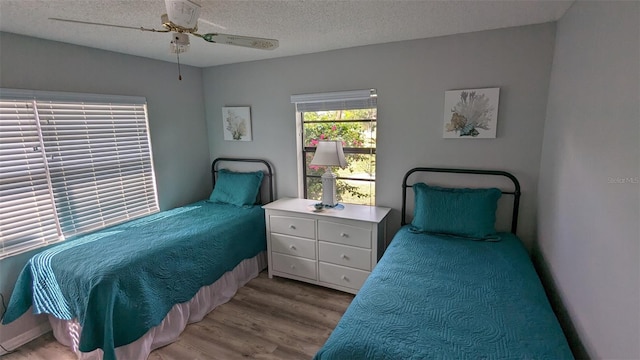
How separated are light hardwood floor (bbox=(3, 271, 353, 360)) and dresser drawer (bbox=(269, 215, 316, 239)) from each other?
53cm

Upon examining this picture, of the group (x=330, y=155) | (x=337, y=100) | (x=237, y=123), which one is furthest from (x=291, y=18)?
(x=237, y=123)

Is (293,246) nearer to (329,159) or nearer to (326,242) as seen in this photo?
(326,242)

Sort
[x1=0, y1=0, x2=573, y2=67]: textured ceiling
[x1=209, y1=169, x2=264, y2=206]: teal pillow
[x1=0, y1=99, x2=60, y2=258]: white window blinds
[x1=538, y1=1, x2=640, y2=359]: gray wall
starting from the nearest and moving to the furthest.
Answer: [x1=538, y1=1, x2=640, y2=359]: gray wall
[x1=0, y1=0, x2=573, y2=67]: textured ceiling
[x1=0, y1=99, x2=60, y2=258]: white window blinds
[x1=209, y1=169, x2=264, y2=206]: teal pillow

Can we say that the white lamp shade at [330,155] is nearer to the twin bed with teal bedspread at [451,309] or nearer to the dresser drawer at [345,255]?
the dresser drawer at [345,255]

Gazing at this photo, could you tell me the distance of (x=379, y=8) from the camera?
189 centimetres

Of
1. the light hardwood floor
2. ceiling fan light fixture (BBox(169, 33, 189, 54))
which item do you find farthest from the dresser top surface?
ceiling fan light fixture (BBox(169, 33, 189, 54))

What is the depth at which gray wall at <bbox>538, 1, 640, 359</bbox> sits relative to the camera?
1.08 metres

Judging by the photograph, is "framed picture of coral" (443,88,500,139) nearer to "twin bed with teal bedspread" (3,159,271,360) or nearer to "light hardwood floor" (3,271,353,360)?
"light hardwood floor" (3,271,353,360)

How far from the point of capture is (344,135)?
3.12 meters

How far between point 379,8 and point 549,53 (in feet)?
4.37

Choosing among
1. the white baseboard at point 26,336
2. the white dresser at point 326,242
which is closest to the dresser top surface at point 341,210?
the white dresser at point 326,242

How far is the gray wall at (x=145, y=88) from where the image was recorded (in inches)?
88.0

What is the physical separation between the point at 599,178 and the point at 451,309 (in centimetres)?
89

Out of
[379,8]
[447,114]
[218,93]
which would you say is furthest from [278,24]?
[218,93]
